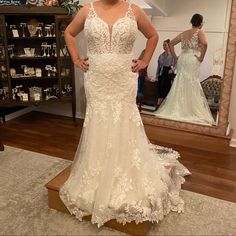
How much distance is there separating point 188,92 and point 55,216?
1923 millimetres

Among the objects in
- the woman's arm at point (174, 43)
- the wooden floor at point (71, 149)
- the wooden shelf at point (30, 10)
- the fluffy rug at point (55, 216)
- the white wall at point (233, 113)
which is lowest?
the fluffy rug at point (55, 216)

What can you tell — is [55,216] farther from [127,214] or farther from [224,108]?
[224,108]

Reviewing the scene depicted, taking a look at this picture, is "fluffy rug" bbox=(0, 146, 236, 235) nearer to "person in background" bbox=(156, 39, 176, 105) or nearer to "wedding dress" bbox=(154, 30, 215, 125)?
"wedding dress" bbox=(154, 30, 215, 125)

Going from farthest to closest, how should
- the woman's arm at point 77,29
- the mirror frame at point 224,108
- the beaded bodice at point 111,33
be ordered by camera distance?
the mirror frame at point 224,108 → the woman's arm at point 77,29 → the beaded bodice at point 111,33

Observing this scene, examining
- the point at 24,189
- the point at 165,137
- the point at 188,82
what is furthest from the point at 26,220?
the point at 188,82

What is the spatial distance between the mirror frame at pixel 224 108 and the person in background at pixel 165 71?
29 centimetres

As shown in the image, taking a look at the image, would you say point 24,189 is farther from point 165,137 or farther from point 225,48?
point 225,48

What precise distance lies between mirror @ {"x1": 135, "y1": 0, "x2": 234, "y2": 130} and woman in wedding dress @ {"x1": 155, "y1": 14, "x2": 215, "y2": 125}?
0.01 m

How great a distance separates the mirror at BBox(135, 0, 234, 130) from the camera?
3002mm

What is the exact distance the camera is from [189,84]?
3273mm

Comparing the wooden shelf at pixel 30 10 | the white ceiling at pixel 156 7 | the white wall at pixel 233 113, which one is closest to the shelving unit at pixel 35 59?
the wooden shelf at pixel 30 10

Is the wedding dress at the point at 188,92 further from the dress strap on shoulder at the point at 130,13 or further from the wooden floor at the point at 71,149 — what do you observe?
the dress strap on shoulder at the point at 130,13

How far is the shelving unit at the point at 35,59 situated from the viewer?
11.2 feet

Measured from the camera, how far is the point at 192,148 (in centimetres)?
314
